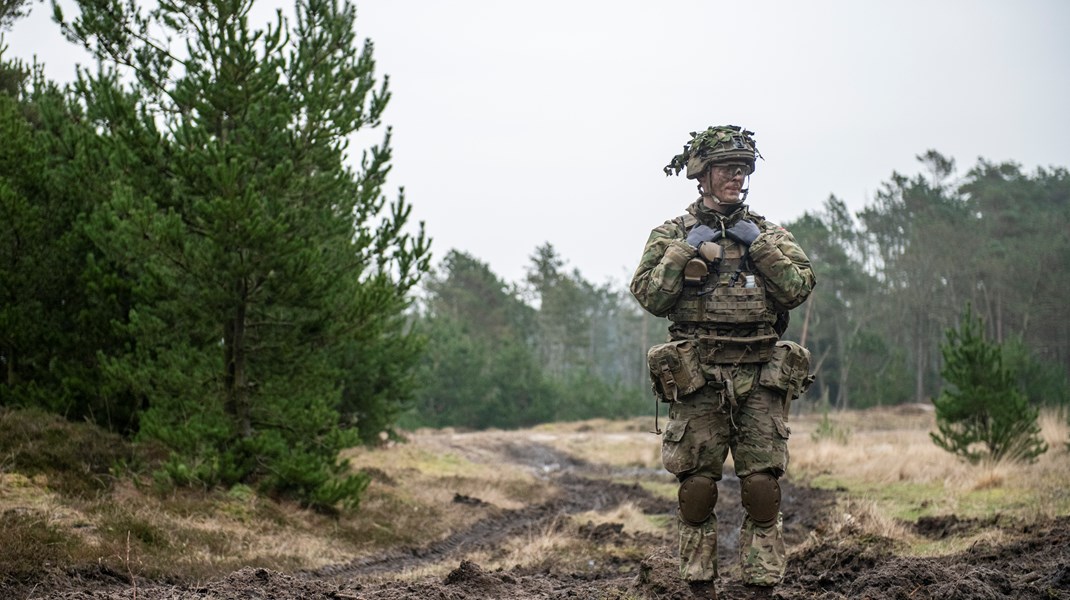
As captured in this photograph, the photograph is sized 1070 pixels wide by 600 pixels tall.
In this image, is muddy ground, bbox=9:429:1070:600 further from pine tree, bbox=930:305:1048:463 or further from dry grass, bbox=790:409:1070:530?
pine tree, bbox=930:305:1048:463

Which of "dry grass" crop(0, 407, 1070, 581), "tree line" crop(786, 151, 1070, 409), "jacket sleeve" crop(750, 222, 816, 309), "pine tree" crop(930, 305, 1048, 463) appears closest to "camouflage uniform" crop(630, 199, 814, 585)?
"jacket sleeve" crop(750, 222, 816, 309)

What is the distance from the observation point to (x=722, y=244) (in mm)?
5383

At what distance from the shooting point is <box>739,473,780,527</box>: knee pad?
5086 mm

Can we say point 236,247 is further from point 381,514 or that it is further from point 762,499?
point 762,499

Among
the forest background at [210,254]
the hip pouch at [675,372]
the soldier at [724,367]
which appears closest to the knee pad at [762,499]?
the soldier at [724,367]

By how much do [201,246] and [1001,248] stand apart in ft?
142

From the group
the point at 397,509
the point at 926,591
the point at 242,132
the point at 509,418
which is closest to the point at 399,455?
the point at 397,509

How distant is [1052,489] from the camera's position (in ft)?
30.4

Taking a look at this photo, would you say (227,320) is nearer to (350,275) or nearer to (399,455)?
(350,275)

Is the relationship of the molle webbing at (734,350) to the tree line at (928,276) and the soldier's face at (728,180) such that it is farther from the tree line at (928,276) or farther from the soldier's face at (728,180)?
the tree line at (928,276)

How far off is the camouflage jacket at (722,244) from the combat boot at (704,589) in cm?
161

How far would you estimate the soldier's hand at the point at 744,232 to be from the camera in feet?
17.5

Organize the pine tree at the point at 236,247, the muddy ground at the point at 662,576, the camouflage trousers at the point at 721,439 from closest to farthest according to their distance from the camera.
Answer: the muddy ground at the point at 662,576 < the camouflage trousers at the point at 721,439 < the pine tree at the point at 236,247

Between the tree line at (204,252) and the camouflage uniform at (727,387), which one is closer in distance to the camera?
the camouflage uniform at (727,387)
